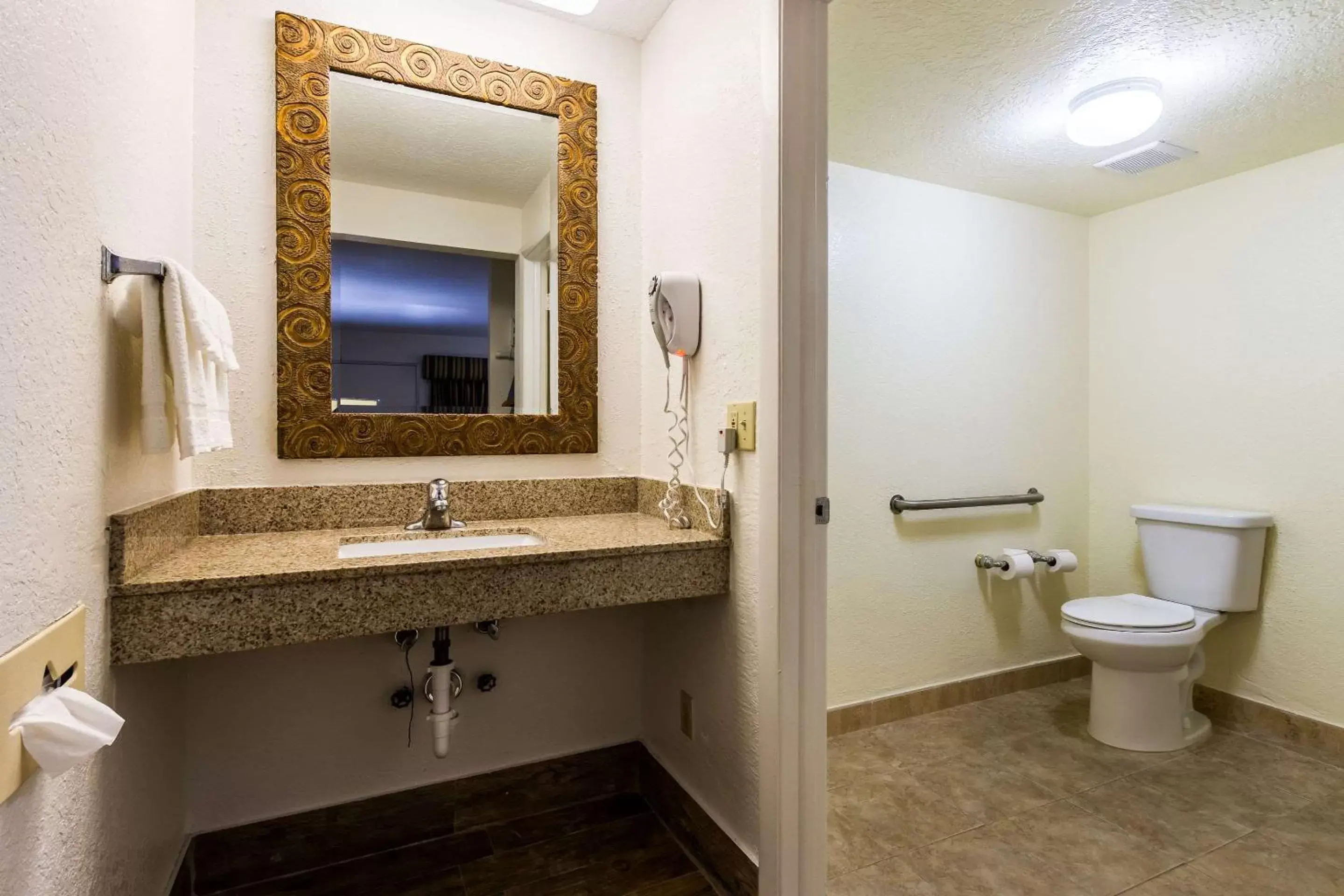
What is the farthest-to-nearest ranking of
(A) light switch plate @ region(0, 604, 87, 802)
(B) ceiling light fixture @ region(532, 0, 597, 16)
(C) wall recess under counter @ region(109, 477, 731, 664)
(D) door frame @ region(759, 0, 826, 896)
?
(B) ceiling light fixture @ region(532, 0, 597, 16), (D) door frame @ region(759, 0, 826, 896), (C) wall recess under counter @ region(109, 477, 731, 664), (A) light switch plate @ region(0, 604, 87, 802)

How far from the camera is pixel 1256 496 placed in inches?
93.4

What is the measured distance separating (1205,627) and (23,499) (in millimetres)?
3045

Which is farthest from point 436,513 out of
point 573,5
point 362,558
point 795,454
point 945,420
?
point 945,420

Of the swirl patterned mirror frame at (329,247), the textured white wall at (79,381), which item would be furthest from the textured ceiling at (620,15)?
the textured white wall at (79,381)

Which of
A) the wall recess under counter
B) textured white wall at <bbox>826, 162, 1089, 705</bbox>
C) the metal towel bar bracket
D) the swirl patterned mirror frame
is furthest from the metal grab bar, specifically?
the metal towel bar bracket

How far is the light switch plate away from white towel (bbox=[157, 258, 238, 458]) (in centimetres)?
31

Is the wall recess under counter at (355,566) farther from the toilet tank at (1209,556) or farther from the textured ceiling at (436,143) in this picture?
the toilet tank at (1209,556)

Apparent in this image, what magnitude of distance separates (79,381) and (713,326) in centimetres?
113

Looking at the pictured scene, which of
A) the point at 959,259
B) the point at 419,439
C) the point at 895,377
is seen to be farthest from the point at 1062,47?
the point at 419,439

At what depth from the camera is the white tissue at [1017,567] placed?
8.21 ft

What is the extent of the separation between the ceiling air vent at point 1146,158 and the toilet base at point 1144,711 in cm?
174

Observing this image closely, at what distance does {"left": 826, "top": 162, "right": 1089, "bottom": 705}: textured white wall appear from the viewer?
2348 millimetres

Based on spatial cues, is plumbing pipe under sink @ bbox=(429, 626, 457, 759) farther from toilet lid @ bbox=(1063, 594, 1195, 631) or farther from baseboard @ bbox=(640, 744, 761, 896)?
toilet lid @ bbox=(1063, 594, 1195, 631)

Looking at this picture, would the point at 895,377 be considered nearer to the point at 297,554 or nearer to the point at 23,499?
the point at 297,554
